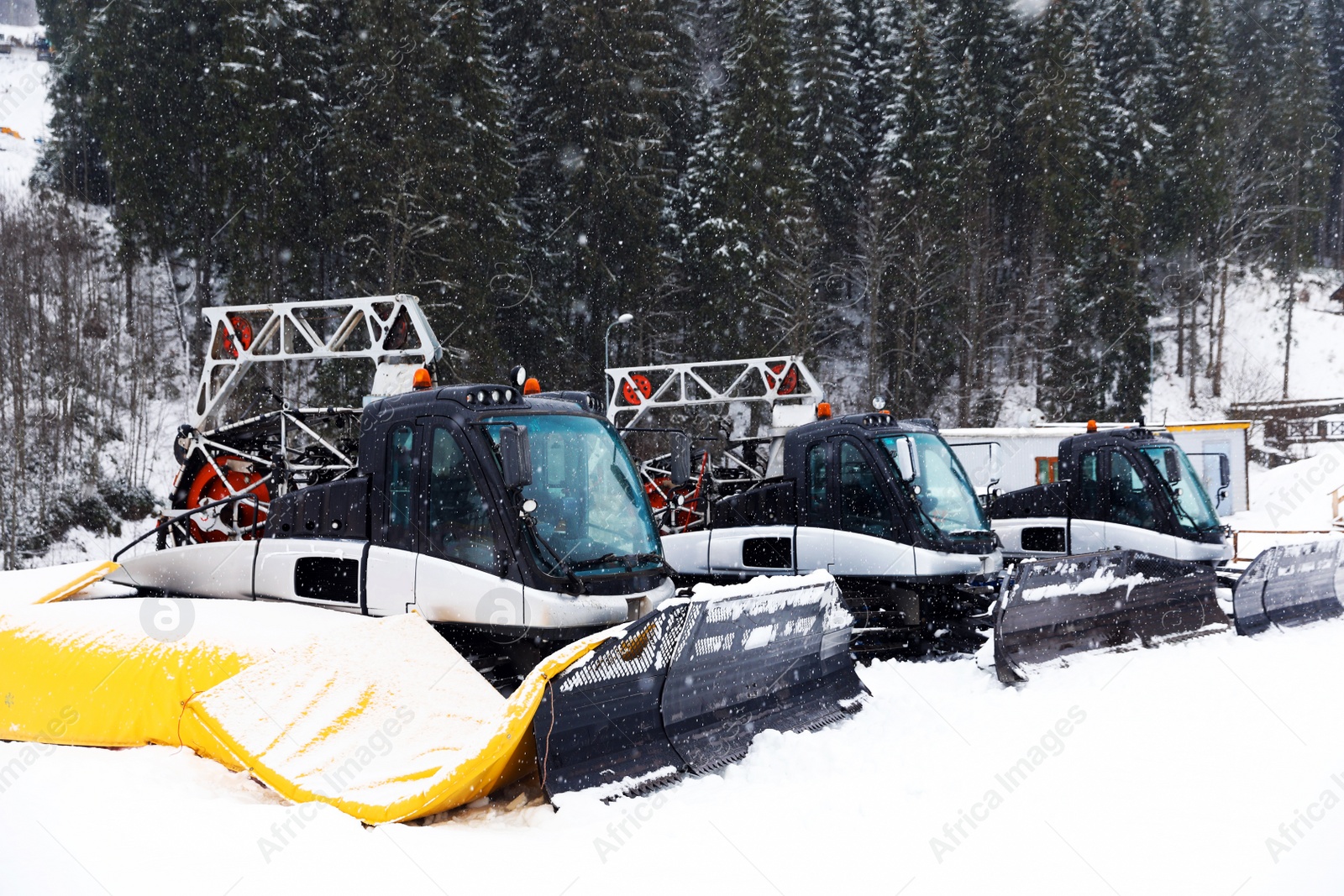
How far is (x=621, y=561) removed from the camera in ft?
22.1

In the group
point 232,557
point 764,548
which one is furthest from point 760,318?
point 232,557

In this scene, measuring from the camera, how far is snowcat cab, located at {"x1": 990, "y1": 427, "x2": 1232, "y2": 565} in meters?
11.4

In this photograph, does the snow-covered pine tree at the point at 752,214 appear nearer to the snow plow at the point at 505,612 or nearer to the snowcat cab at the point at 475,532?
the snow plow at the point at 505,612

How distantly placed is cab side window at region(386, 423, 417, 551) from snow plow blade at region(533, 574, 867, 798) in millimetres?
2137

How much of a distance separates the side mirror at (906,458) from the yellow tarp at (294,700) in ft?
15.9

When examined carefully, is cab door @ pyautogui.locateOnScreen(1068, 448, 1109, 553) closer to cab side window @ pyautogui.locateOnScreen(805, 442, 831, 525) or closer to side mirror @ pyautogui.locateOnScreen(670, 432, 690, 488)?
cab side window @ pyautogui.locateOnScreen(805, 442, 831, 525)

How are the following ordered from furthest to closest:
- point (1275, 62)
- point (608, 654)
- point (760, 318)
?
point (1275, 62)
point (760, 318)
point (608, 654)

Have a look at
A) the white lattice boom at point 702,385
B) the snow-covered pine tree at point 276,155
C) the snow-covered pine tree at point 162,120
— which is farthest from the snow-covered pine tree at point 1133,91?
the snow-covered pine tree at point 162,120

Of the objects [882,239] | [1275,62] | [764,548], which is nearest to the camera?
[764,548]

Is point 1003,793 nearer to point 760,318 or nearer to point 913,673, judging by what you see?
point 913,673

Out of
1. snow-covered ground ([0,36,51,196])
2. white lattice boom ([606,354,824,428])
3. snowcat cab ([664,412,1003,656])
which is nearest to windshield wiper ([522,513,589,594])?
snowcat cab ([664,412,1003,656])

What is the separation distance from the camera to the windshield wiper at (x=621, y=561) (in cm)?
657

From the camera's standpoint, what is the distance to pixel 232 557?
7664 millimetres

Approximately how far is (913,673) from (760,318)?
27.3 m
